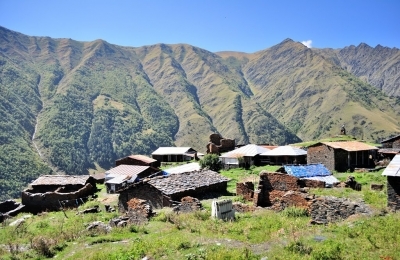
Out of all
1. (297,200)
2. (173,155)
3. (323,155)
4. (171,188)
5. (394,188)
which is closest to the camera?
(394,188)

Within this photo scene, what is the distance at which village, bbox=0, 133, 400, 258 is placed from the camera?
60.1 ft

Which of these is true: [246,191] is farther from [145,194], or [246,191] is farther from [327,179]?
[327,179]

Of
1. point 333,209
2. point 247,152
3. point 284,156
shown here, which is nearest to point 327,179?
point 333,209

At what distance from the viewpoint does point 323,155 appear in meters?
47.5

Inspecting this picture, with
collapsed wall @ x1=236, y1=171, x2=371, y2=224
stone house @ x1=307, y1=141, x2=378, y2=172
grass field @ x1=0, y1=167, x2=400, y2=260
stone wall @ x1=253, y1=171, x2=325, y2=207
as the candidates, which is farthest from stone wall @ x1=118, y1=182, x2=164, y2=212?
stone house @ x1=307, y1=141, x2=378, y2=172

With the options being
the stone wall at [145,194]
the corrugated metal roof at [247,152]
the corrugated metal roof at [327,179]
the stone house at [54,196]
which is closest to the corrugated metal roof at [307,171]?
the corrugated metal roof at [327,179]

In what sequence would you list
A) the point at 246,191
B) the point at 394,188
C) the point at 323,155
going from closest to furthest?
the point at 394,188, the point at 246,191, the point at 323,155

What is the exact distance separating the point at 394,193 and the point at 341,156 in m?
30.0

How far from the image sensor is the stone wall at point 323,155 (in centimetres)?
4638

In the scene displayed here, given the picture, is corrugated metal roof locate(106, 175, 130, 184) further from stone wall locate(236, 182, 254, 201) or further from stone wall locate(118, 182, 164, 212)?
stone wall locate(236, 182, 254, 201)

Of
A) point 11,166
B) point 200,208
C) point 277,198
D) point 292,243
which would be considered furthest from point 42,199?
point 11,166

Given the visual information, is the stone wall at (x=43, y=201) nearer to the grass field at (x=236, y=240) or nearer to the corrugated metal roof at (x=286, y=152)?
the grass field at (x=236, y=240)

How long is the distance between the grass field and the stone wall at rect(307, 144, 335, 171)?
26.5 meters

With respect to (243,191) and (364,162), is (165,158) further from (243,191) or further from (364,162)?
(243,191)
